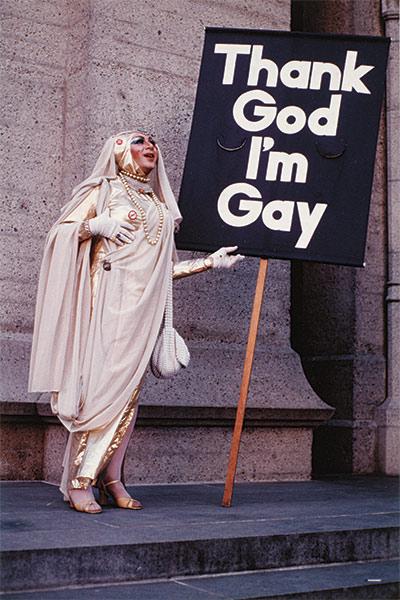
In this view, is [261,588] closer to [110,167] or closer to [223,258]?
[223,258]

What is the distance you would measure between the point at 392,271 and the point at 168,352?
394 centimetres

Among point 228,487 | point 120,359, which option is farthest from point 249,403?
point 120,359

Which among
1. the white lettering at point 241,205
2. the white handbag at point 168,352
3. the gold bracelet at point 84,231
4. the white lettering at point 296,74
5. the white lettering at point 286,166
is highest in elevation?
the white lettering at point 296,74

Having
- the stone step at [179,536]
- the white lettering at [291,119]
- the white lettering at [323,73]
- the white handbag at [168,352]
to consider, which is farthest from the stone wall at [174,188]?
the white lettering at [323,73]

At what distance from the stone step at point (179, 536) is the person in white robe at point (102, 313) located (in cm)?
36

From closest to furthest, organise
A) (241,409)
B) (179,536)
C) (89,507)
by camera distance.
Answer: (179,536)
(89,507)
(241,409)

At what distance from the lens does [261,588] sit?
4316mm

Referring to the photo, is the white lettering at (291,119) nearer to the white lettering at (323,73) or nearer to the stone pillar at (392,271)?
the white lettering at (323,73)

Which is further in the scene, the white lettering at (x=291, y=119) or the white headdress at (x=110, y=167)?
the white lettering at (x=291, y=119)

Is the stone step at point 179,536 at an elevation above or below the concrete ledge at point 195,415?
below

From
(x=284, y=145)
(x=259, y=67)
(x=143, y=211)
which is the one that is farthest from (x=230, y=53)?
(x=143, y=211)

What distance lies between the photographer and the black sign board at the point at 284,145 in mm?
6055

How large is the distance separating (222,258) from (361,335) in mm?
3454

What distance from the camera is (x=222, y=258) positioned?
5.91 m
